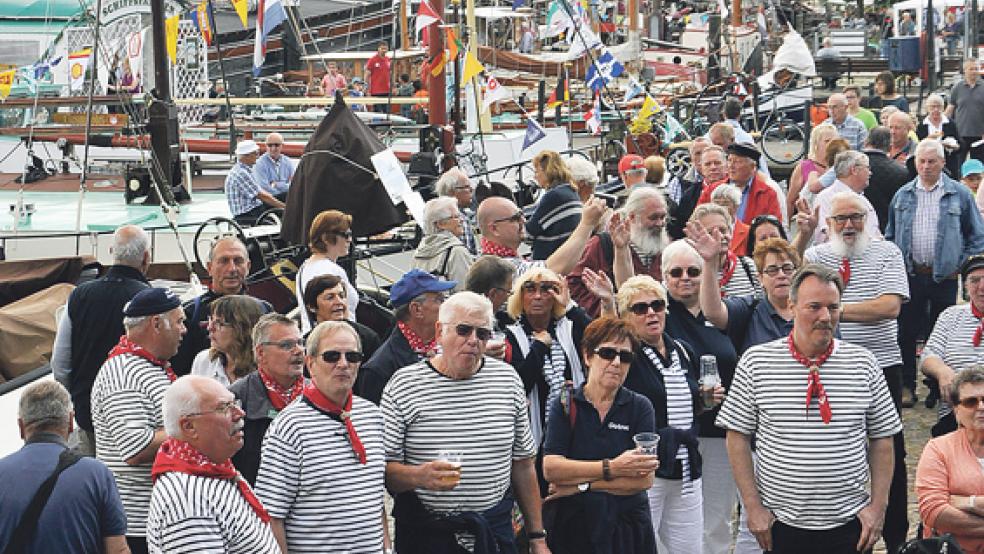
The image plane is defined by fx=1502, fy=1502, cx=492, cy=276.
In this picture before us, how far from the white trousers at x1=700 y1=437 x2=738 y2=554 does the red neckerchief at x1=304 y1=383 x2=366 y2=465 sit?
7.62 ft

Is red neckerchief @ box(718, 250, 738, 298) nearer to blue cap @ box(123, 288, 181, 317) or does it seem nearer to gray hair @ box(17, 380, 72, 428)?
blue cap @ box(123, 288, 181, 317)

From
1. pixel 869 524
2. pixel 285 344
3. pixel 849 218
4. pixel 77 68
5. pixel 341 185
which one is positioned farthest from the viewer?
pixel 77 68

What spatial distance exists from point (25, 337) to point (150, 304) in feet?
13.4

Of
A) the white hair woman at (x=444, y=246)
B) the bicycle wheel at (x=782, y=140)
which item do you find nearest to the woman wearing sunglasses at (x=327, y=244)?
the white hair woman at (x=444, y=246)

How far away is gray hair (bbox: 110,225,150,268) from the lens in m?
7.66

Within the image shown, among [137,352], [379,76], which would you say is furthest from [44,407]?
[379,76]

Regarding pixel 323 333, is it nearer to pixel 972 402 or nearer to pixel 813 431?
pixel 813 431

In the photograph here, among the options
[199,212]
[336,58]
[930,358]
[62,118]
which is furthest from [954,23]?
[930,358]

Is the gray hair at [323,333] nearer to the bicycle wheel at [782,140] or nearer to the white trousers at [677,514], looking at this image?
the white trousers at [677,514]

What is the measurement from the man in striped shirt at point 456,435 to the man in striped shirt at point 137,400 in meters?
0.99

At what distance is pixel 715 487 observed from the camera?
7.36 m

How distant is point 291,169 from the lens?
14289 millimetres

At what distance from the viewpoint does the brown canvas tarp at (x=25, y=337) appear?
1000 centimetres

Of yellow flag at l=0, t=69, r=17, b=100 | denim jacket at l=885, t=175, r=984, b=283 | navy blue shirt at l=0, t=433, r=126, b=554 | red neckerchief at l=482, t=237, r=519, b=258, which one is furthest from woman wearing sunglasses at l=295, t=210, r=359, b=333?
yellow flag at l=0, t=69, r=17, b=100
